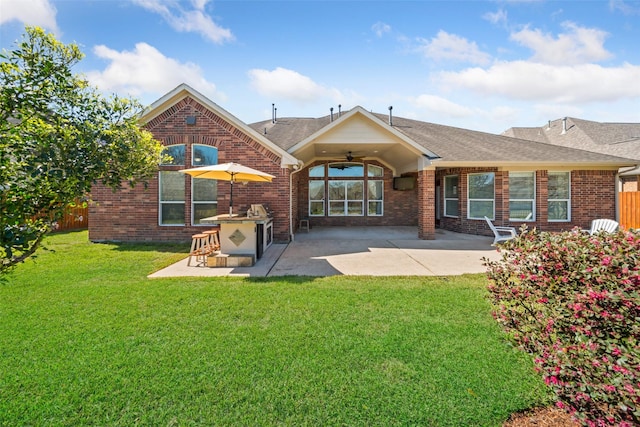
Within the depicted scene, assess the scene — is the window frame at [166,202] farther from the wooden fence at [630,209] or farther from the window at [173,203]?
the wooden fence at [630,209]

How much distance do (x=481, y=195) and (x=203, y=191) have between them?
11.6 m

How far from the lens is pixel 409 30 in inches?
371

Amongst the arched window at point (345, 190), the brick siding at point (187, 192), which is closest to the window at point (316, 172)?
the arched window at point (345, 190)

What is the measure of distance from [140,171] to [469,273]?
22.4 ft

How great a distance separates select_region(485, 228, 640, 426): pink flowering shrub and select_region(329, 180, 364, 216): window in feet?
48.7

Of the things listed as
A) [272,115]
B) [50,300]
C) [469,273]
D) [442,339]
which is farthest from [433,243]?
[272,115]

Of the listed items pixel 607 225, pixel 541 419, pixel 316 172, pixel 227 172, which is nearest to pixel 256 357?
pixel 541 419

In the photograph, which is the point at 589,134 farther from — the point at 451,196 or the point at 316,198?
the point at 316,198

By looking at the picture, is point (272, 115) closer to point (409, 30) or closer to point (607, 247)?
point (409, 30)

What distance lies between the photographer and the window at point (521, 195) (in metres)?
12.8

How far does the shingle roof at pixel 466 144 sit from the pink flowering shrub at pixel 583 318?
9.55 m

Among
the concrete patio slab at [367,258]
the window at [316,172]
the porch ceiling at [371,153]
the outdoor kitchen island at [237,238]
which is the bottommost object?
the concrete patio slab at [367,258]

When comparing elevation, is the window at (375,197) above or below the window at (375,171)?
→ below

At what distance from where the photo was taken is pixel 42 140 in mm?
2357
